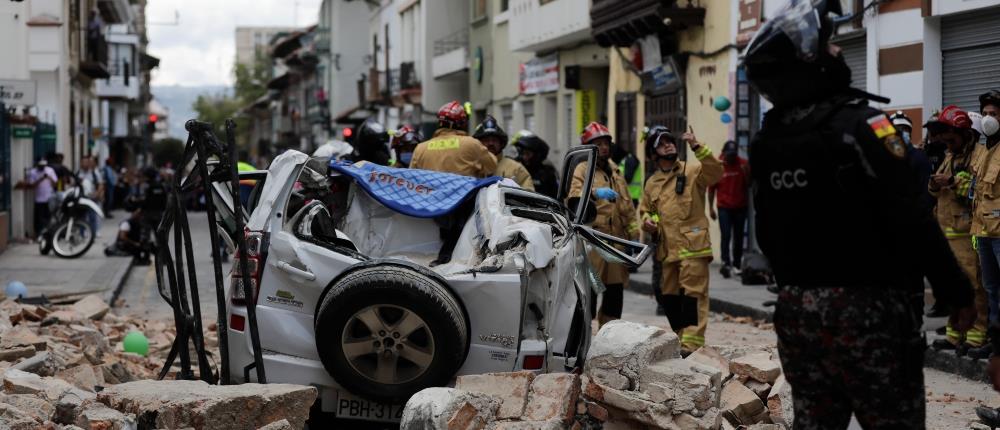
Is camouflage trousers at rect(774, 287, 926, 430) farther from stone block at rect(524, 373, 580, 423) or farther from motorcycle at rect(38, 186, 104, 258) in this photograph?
motorcycle at rect(38, 186, 104, 258)

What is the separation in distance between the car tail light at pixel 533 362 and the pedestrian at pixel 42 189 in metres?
19.9

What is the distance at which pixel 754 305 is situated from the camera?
1342cm

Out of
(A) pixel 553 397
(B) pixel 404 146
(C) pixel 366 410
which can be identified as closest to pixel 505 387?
(A) pixel 553 397

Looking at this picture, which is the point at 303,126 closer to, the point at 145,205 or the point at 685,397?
the point at 145,205

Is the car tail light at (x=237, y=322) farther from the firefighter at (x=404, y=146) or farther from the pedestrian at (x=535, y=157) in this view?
the firefighter at (x=404, y=146)

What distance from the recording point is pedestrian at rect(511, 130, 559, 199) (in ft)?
36.3

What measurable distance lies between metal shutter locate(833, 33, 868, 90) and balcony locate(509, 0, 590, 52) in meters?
9.34

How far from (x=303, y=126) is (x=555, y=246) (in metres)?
78.5

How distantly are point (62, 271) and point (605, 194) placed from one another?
11618 mm

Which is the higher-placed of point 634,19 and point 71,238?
point 634,19

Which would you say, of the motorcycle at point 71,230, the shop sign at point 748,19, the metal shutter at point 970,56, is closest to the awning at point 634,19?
the shop sign at point 748,19

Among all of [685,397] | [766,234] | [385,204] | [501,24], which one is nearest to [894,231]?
[766,234]

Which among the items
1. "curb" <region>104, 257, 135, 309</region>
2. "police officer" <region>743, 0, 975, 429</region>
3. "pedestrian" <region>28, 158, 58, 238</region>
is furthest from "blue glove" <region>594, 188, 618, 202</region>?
"pedestrian" <region>28, 158, 58, 238</region>

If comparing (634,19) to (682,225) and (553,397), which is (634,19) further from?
(553,397)
